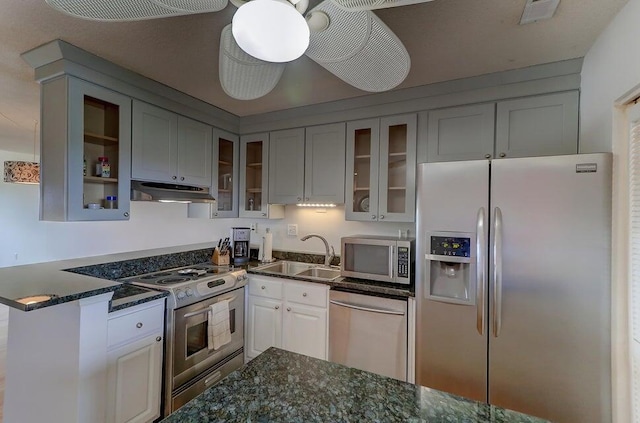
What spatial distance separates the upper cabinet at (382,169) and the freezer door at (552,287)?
2.62ft

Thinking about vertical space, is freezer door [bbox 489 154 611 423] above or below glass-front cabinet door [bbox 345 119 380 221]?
below

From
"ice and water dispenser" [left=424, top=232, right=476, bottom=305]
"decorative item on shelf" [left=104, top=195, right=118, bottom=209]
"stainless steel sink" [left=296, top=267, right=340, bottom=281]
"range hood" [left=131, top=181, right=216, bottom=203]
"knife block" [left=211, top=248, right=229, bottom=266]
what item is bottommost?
"stainless steel sink" [left=296, top=267, right=340, bottom=281]

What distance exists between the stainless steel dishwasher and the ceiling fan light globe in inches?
67.0

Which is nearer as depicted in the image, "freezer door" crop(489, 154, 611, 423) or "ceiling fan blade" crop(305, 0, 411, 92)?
"ceiling fan blade" crop(305, 0, 411, 92)

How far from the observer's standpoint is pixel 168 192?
235 centimetres

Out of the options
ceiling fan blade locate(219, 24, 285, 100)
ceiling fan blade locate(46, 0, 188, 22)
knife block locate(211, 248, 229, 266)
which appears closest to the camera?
ceiling fan blade locate(46, 0, 188, 22)

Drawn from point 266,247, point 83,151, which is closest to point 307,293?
point 266,247

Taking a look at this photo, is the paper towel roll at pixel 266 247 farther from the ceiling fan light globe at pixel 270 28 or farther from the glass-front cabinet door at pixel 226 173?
the ceiling fan light globe at pixel 270 28

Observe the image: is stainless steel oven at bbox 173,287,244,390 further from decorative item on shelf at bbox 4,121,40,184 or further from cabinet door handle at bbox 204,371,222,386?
decorative item on shelf at bbox 4,121,40,184

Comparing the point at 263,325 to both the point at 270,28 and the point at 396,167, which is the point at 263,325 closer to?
the point at 396,167

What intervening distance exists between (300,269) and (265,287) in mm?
479

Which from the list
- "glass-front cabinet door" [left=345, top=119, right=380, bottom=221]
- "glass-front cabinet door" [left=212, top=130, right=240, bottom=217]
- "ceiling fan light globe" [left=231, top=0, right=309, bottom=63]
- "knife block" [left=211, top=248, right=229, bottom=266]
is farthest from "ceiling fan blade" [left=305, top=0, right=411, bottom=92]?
"knife block" [left=211, top=248, right=229, bottom=266]

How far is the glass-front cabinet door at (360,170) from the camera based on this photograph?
2480mm

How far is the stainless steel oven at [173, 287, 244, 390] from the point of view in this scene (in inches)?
79.9
